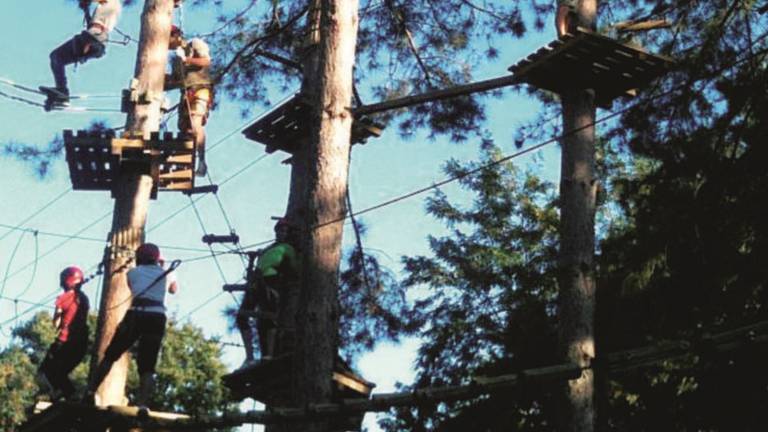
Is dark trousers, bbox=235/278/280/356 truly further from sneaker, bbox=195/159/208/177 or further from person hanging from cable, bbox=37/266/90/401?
sneaker, bbox=195/159/208/177

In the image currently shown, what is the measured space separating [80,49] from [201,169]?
6.07 feet

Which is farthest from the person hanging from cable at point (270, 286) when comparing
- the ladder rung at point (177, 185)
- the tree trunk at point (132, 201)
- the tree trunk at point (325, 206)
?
the ladder rung at point (177, 185)

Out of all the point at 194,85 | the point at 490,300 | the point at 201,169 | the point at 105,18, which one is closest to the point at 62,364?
the point at 201,169

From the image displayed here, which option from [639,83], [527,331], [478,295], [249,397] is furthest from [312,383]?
[478,295]

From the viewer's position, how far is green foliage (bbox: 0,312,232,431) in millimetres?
31031

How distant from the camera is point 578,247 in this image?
7.86 meters

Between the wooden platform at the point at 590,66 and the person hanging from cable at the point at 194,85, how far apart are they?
4155 millimetres

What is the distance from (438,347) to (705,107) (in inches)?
270

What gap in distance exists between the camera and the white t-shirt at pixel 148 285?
757cm

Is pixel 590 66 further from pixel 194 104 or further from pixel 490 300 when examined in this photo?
pixel 490 300

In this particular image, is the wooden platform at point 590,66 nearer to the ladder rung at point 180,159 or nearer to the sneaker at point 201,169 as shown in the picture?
the ladder rung at point 180,159

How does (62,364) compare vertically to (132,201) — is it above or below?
below

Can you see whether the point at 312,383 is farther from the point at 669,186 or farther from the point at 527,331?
the point at 527,331

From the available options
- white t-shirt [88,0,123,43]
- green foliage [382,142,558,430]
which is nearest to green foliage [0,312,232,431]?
green foliage [382,142,558,430]
